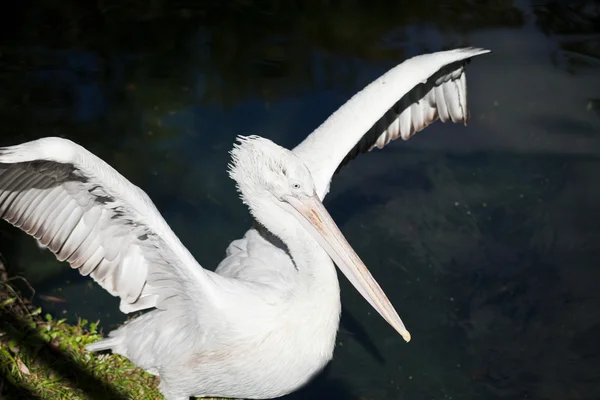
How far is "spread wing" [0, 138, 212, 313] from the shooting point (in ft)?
9.41

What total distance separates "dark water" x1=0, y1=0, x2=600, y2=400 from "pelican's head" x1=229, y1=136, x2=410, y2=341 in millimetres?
1241

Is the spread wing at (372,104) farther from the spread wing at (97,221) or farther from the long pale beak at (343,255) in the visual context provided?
the spread wing at (97,221)

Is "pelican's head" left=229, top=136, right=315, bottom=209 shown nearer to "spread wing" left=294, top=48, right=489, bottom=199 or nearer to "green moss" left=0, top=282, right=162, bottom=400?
"spread wing" left=294, top=48, right=489, bottom=199

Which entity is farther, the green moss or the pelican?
the green moss

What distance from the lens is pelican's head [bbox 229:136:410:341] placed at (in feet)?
10.2

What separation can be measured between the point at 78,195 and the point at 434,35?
182 inches

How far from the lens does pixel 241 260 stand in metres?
3.76

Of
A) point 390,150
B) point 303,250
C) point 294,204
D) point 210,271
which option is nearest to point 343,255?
point 303,250

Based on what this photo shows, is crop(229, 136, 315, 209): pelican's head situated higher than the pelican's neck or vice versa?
crop(229, 136, 315, 209): pelican's head

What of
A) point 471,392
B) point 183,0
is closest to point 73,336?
point 471,392

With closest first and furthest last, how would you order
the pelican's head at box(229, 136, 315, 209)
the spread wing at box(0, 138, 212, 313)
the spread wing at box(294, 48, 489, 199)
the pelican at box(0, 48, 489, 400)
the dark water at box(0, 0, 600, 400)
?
the spread wing at box(0, 138, 212, 313), the pelican at box(0, 48, 489, 400), the pelican's head at box(229, 136, 315, 209), the spread wing at box(294, 48, 489, 199), the dark water at box(0, 0, 600, 400)

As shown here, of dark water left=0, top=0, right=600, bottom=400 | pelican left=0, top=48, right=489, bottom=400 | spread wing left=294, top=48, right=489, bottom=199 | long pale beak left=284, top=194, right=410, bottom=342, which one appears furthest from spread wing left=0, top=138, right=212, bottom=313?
dark water left=0, top=0, right=600, bottom=400

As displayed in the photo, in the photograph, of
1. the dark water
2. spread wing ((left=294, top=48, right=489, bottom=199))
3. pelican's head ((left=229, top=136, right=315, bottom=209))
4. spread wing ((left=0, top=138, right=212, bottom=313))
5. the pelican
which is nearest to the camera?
spread wing ((left=0, top=138, right=212, bottom=313))

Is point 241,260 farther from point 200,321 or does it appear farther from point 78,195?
point 78,195
